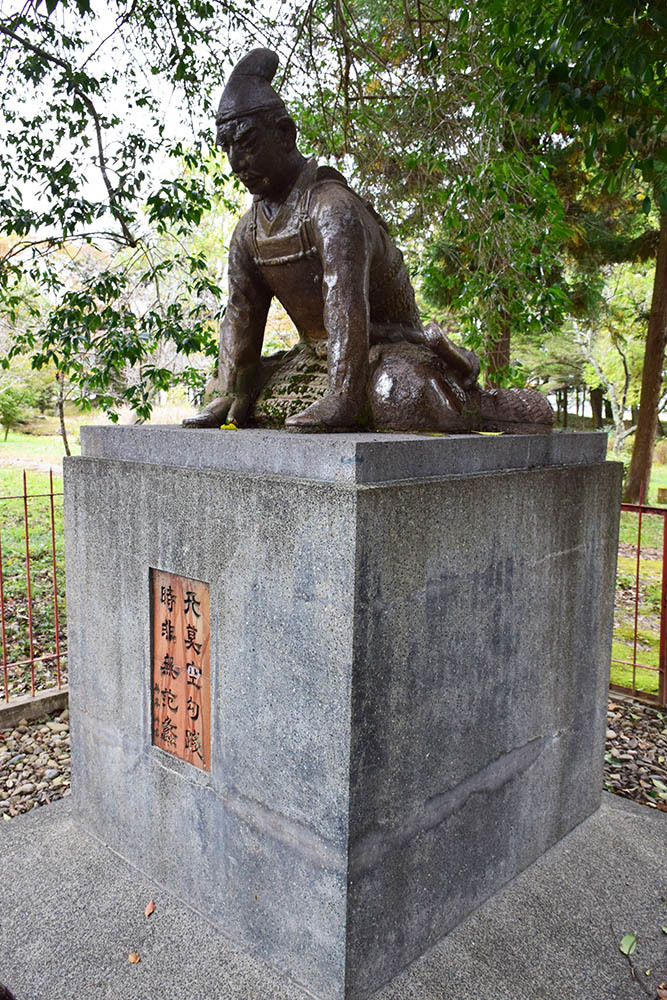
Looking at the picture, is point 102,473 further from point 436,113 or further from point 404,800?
point 436,113

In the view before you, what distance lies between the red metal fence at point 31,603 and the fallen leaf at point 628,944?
331cm

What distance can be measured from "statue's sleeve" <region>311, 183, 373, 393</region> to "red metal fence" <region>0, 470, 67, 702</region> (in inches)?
84.4

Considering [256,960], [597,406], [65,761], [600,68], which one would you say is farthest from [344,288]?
[597,406]

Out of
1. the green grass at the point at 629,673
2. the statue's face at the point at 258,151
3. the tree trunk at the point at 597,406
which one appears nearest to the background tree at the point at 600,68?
the statue's face at the point at 258,151

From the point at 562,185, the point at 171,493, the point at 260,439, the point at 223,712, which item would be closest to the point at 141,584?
the point at 171,493

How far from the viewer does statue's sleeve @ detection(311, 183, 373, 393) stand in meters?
2.41

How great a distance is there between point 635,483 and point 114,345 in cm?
963

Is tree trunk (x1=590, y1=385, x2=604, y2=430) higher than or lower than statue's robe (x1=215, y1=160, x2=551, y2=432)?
higher

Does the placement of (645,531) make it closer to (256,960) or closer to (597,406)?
(256,960)

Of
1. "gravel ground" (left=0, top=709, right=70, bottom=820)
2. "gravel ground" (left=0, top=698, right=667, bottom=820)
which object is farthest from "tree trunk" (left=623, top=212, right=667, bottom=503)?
"gravel ground" (left=0, top=709, right=70, bottom=820)

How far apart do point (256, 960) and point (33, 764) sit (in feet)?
7.55

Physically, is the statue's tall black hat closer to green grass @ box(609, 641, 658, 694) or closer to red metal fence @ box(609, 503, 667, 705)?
red metal fence @ box(609, 503, 667, 705)

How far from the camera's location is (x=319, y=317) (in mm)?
2775

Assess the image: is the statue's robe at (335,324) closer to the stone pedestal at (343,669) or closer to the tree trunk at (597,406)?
the stone pedestal at (343,669)
